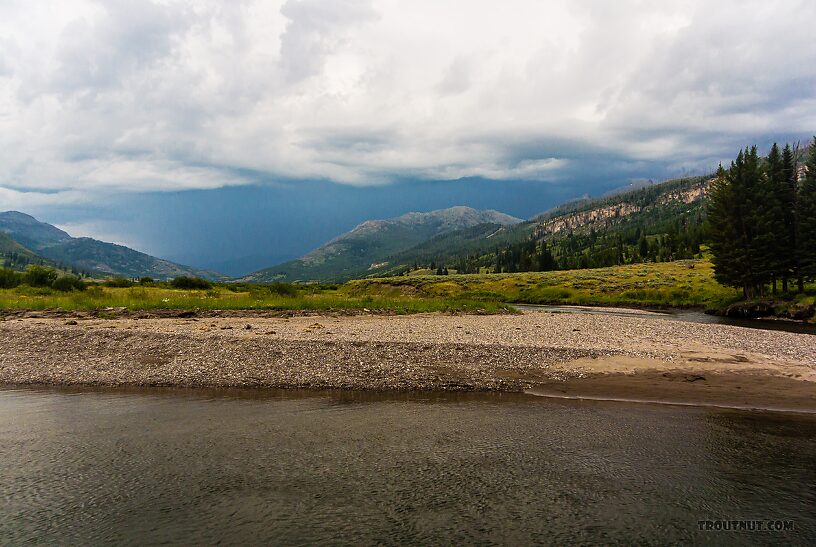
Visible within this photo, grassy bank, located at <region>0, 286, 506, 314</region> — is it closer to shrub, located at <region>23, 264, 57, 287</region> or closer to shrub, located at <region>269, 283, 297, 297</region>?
shrub, located at <region>269, 283, 297, 297</region>

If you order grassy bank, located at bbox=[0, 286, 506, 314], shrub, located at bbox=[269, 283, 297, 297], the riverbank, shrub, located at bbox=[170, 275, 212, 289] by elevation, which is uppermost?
shrub, located at bbox=[170, 275, 212, 289]

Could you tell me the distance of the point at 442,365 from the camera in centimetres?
2612

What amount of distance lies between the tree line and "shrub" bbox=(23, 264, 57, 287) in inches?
4002

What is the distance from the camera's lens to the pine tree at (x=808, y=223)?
197ft

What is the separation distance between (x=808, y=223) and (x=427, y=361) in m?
62.6

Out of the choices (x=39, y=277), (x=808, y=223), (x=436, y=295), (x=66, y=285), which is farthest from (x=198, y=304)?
(x=808, y=223)

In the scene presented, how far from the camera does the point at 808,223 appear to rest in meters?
60.2

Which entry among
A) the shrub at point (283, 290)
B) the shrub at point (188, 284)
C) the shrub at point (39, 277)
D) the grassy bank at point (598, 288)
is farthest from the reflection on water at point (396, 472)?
the grassy bank at point (598, 288)

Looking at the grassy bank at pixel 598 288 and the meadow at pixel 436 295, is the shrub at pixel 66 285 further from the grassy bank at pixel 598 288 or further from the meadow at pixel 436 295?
the grassy bank at pixel 598 288

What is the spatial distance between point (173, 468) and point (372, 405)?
8.65 metres

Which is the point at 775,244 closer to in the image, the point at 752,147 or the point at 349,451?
the point at 752,147

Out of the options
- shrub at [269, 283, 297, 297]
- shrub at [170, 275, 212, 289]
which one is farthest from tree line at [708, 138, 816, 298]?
shrub at [170, 275, 212, 289]

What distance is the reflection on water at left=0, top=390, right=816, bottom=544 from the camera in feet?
35.2

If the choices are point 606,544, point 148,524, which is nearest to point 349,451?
point 148,524
